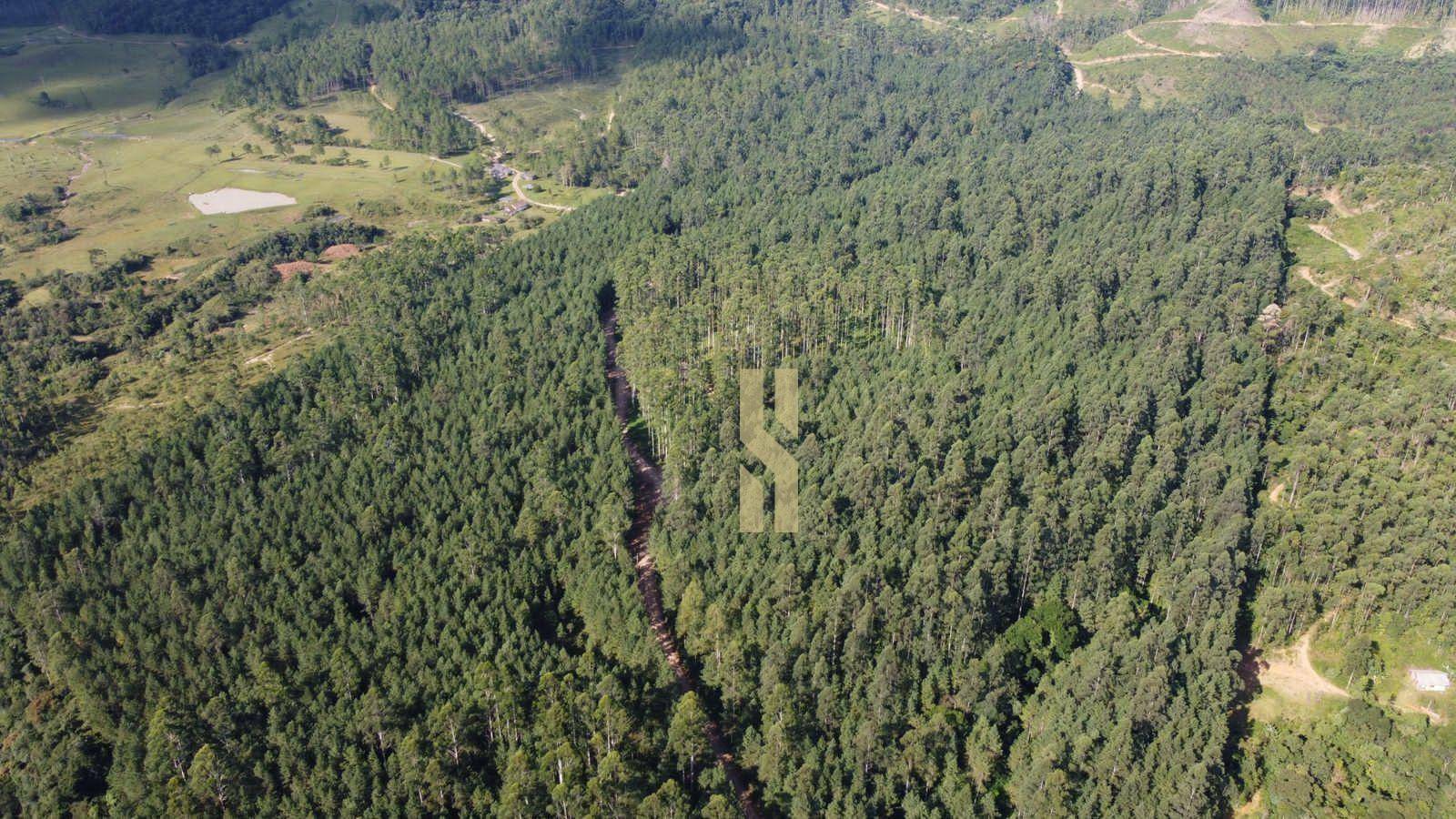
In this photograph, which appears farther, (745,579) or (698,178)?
(698,178)

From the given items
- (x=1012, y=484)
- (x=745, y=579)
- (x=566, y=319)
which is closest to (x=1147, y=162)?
(x=1012, y=484)

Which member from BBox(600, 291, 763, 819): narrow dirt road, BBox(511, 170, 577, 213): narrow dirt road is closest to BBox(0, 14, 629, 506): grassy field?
BBox(511, 170, 577, 213): narrow dirt road

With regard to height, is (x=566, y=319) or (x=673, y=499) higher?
(x=566, y=319)

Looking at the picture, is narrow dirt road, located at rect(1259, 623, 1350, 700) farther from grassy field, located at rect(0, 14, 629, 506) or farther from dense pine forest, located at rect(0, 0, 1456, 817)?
grassy field, located at rect(0, 14, 629, 506)

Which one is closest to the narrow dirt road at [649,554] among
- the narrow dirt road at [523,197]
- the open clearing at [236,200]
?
the narrow dirt road at [523,197]

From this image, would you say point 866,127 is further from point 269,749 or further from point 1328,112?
point 269,749

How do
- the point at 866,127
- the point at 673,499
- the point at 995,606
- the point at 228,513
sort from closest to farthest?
the point at 995,606
the point at 228,513
the point at 673,499
the point at 866,127

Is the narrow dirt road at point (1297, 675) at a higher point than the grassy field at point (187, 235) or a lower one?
lower

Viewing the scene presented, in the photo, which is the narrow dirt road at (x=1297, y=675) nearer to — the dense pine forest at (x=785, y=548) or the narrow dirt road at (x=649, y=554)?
the dense pine forest at (x=785, y=548)

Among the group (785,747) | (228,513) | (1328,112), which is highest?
(1328,112)
